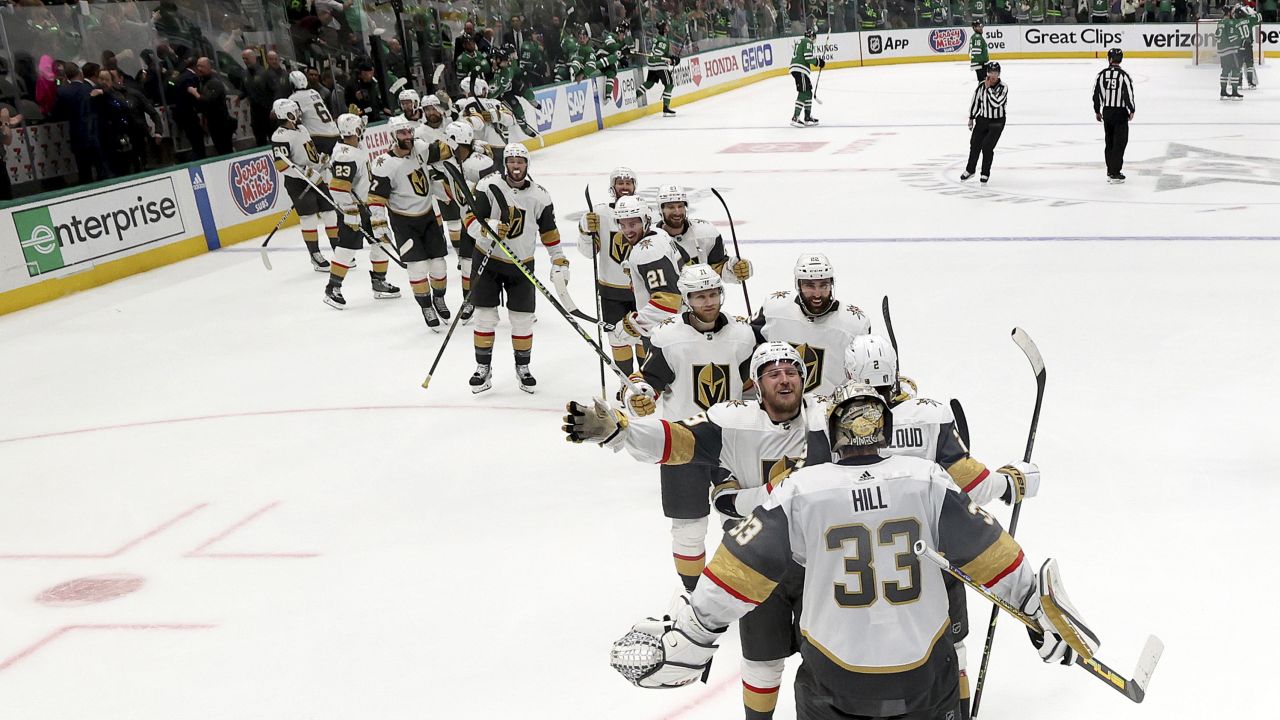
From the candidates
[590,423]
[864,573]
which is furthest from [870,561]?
[590,423]

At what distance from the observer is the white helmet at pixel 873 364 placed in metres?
3.72

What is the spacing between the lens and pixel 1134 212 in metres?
12.8

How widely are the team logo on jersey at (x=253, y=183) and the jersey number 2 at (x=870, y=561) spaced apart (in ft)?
43.2

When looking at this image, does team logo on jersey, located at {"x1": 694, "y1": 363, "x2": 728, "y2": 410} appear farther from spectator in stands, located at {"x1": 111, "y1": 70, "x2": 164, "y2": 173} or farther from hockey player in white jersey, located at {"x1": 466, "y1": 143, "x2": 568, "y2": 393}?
spectator in stands, located at {"x1": 111, "y1": 70, "x2": 164, "y2": 173}

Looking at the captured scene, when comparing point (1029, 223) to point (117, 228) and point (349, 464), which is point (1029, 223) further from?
point (117, 228)

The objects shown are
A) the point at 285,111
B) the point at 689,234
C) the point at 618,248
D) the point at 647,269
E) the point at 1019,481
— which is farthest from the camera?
the point at 285,111

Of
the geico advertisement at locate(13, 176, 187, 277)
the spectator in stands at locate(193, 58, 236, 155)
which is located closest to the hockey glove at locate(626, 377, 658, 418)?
the geico advertisement at locate(13, 176, 187, 277)

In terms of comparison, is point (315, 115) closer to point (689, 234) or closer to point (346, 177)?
→ point (346, 177)

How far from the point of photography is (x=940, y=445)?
3.74m

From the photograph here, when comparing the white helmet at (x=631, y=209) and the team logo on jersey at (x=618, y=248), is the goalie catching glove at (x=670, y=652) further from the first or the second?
the team logo on jersey at (x=618, y=248)

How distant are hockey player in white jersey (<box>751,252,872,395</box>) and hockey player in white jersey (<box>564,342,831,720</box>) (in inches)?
39.1

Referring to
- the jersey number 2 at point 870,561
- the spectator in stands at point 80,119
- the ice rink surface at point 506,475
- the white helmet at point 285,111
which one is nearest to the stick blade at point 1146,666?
the jersey number 2 at point 870,561

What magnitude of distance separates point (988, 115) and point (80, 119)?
10257 millimetres

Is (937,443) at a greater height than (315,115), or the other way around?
(315,115)
